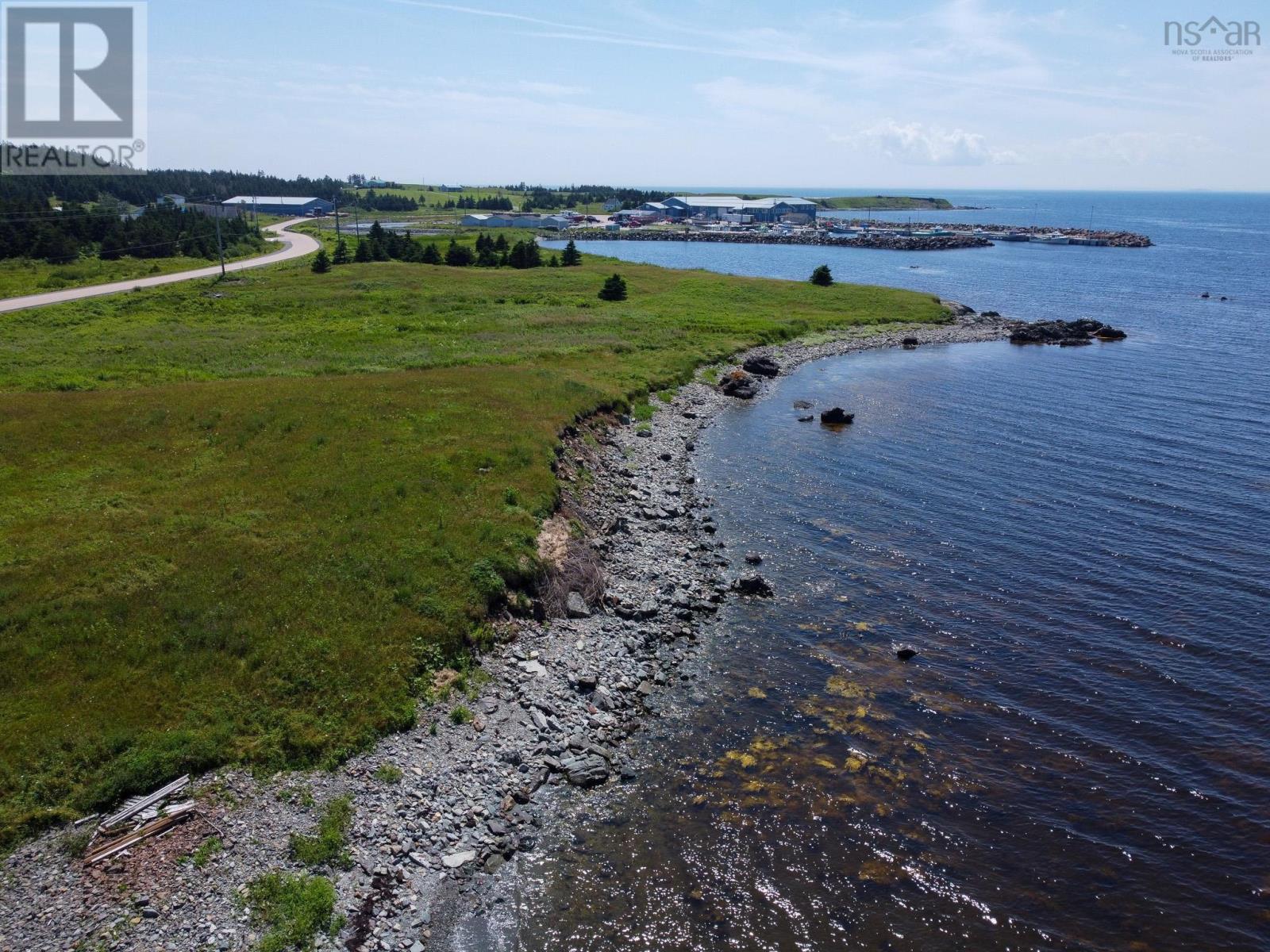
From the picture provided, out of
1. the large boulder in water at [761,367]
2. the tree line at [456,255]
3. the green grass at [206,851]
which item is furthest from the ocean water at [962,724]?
the tree line at [456,255]

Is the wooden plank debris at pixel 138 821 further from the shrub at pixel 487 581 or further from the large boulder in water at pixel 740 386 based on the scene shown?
the large boulder in water at pixel 740 386

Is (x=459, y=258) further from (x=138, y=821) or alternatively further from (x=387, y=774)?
(x=138, y=821)

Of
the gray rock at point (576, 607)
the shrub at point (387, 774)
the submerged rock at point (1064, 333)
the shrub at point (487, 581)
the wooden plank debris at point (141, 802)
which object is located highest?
the submerged rock at point (1064, 333)

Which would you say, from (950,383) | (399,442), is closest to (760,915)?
(399,442)

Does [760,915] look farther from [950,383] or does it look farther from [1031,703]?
[950,383]

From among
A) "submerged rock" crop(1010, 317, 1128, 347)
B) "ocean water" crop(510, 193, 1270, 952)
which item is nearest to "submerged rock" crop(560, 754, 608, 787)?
Answer: "ocean water" crop(510, 193, 1270, 952)

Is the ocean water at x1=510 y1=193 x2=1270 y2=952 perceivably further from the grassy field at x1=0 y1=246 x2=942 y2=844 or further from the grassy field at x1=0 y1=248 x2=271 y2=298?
the grassy field at x1=0 y1=248 x2=271 y2=298
